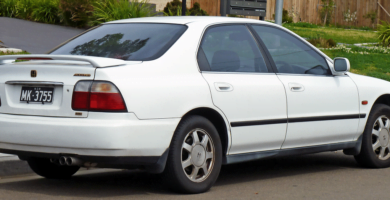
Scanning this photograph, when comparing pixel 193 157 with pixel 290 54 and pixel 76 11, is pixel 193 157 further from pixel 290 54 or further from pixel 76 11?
pixel 76 11

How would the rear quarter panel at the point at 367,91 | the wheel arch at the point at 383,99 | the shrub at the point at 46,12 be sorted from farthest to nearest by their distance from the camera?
the shrub at the point at 46,12 → the wheel arch at the point at 383,99 → the rear quarter panel at the point at 367,91

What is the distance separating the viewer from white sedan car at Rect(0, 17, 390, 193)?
4.61 metres

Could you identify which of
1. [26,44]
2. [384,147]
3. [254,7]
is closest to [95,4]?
[26,44]

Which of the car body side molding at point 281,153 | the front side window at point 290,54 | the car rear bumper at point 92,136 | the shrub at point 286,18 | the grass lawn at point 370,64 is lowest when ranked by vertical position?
the shrub at point 286,18

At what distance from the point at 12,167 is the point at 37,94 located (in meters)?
1.64

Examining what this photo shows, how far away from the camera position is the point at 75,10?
1822cm

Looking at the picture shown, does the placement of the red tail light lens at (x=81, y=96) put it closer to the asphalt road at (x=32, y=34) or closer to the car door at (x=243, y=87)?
the car door at (x=243, y=87)

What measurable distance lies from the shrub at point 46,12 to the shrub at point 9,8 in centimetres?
85

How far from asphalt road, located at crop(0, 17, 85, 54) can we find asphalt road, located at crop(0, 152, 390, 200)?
8.03 metres

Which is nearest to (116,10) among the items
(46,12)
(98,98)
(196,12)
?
(46,12)

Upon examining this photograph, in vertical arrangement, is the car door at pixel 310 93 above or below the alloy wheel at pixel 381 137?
above

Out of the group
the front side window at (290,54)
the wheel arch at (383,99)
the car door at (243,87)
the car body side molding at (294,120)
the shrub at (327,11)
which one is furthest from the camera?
the shrub at (327,11)

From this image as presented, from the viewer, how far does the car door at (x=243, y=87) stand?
531 cm

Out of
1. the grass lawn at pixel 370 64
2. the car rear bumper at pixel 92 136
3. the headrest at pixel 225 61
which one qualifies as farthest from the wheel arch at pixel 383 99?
the grass lawn at pixel 370 64
